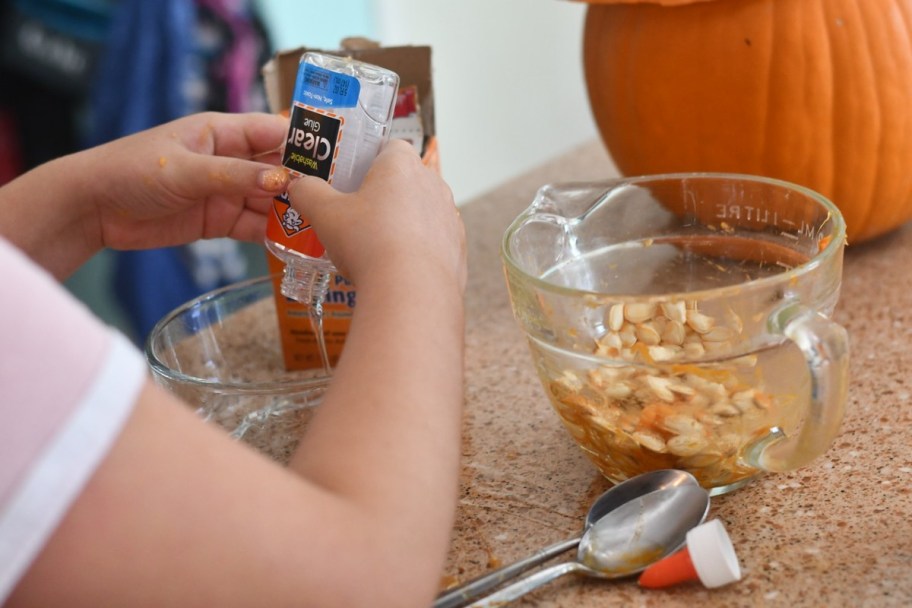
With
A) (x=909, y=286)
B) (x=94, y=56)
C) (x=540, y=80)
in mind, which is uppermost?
(x=909, y=286)

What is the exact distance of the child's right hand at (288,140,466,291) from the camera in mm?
578

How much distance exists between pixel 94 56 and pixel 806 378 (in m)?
1.69

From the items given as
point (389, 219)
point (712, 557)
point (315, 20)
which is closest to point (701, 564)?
point (712, 557)

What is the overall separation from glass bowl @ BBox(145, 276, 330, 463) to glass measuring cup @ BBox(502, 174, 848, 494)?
0.62 ft

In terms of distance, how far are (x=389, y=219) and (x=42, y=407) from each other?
247 millimetres

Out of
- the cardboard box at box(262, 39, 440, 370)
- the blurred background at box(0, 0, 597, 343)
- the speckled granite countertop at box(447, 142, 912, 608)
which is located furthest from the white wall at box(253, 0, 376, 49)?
the speckled granite countertop at box(447, 142, 912, 608)

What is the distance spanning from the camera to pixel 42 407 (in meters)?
0.41

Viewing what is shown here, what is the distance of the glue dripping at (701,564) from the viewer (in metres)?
0.56

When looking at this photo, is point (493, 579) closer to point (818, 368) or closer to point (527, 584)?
point (527, 584)

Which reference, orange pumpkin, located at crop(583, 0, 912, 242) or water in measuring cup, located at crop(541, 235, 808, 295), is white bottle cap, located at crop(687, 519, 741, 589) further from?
orange pumpkin, located at crop(583, 0, 912, 242)

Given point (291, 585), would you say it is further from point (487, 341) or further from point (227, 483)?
point (487, 341)

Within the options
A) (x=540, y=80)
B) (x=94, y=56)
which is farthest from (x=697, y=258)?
(x=540, y=80)

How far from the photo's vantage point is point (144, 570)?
17.0 inches

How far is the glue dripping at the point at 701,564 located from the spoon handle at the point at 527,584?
44mm
